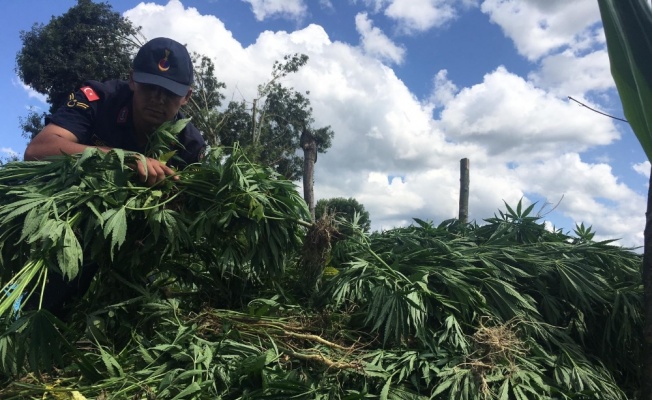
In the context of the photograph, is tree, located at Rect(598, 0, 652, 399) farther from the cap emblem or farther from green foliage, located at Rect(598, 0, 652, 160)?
the cap emblem

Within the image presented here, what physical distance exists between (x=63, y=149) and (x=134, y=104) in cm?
53

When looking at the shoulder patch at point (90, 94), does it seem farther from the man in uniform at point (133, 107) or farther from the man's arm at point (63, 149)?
the man's arm at point (63, 149)

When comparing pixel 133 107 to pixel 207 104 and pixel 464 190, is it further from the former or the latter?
pixel 207 104

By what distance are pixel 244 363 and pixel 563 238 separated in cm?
192

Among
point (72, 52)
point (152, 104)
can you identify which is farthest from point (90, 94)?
point (72, 52)

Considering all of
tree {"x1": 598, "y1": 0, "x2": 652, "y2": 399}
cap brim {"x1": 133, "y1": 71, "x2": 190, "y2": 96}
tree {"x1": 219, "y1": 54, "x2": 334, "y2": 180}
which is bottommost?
tree {"x1": 598, "y1": 0, "x2": 652, "y2": 399}

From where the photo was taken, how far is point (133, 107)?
108 inches

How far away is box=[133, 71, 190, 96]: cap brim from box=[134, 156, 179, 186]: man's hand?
1.86ft

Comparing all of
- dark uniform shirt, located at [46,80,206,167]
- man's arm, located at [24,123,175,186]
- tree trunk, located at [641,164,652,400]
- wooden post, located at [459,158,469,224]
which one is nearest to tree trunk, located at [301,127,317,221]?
wooden post, located at [459,158,469,224]

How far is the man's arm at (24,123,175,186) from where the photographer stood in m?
2.14

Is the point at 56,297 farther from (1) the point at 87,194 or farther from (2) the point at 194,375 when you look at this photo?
(2) the point at 194,375

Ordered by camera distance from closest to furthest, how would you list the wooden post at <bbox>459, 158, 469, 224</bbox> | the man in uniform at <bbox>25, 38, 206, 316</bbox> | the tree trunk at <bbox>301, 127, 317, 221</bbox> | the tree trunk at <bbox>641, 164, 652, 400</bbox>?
the tree trunk at <bbox>641, 164, 652, 400</bbox>, the man in uniform at <bbox>25, 38, 206, 316</bbox>, the tree trunk at <bbox>301, 127, 317, 221</bbox>, the wooden post at <bbox>459, 158, 469, 224</bbox>

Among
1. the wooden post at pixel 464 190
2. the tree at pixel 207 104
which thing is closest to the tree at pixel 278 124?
the tree at pixel 207 104

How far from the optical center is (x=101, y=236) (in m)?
1.96
